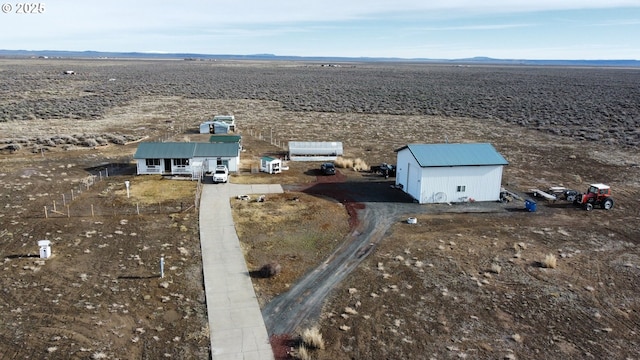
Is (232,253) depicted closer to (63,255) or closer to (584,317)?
(63,255)

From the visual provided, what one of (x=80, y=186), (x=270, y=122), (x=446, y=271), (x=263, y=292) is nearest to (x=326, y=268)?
(x=263, y=292)

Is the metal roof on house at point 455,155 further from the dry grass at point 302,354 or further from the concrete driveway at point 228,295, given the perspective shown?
the dry grass at point 302,354

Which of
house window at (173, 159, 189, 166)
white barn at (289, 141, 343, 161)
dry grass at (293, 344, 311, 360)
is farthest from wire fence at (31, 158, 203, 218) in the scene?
dry grass at (293, 344, 311, 360)

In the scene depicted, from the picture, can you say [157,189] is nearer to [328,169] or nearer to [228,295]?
[328,169]

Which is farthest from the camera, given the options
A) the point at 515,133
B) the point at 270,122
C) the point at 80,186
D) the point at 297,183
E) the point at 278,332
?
the point at 270,122

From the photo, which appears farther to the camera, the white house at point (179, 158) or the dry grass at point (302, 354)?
the white house at point (179, 158)

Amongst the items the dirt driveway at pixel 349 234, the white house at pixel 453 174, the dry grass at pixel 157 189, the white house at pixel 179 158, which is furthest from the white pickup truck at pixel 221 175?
the white house at pixel 453 174
